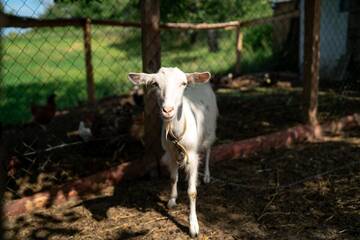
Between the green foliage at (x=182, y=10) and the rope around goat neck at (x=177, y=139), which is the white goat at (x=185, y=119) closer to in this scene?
the rope around goat neck at (x=177, y=139)

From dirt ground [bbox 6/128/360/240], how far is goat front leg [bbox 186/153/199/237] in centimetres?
9

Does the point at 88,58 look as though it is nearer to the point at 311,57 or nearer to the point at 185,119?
the point at 311,57

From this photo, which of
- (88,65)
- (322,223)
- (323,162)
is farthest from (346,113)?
(88,65)

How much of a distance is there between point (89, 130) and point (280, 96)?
188 inches

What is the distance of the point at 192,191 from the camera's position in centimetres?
379

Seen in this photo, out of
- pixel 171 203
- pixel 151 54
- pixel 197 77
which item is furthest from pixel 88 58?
pixel 197 77

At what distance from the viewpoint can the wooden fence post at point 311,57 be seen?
591 centimetres

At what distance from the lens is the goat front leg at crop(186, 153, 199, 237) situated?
11.9 ft

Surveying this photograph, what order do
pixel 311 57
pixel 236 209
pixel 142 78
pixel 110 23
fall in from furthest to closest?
pixel 110 23 < pixel 311 57 < pixel 236 209 < pixel 142 78

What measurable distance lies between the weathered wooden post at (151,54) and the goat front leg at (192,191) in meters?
0.97

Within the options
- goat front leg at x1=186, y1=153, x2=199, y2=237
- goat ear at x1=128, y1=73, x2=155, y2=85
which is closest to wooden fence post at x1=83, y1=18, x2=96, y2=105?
goat ear at x1=128, y1=73, x2=155, y2=85

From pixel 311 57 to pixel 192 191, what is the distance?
3.24 m

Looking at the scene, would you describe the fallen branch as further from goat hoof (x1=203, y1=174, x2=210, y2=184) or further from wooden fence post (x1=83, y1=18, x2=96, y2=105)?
wooden fence post (x1=83, y1=18, x2=96, y2=105)

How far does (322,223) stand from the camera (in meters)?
3.72
